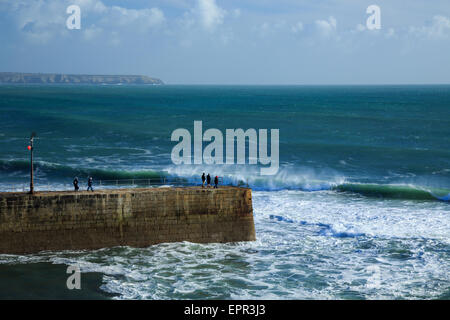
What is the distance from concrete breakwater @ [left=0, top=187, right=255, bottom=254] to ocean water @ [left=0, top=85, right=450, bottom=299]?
53 cm

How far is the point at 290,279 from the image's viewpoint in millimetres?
21500

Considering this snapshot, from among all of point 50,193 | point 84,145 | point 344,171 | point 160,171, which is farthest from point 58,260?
point 84,145

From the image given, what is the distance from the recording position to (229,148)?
185ft

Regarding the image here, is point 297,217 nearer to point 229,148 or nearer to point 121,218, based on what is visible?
point 121,218

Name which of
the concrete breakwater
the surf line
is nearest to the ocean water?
the concrete breakwater

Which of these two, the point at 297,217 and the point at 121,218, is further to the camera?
the point at 297,217

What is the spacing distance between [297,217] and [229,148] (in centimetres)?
2652

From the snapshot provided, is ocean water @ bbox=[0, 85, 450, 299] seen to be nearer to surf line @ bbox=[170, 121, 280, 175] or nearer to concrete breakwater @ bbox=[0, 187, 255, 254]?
concrete breakwater @ bbox=[0, 187, 255, 254]

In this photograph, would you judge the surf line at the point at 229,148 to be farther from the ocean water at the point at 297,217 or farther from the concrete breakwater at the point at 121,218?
the concrete breakwater at the point at 121,218

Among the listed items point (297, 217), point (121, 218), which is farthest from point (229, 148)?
point (121, 218)

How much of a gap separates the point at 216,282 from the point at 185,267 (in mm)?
1965

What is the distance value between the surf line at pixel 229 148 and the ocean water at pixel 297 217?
1.28 m
